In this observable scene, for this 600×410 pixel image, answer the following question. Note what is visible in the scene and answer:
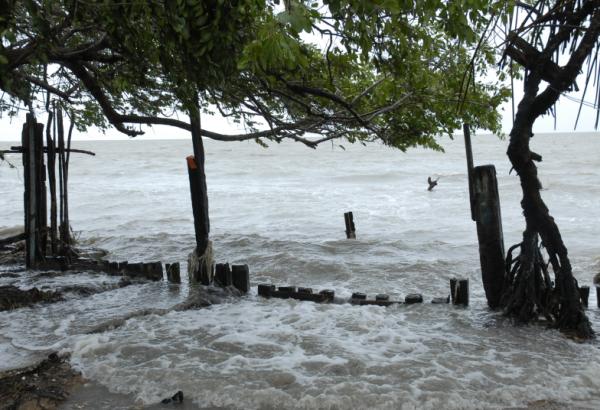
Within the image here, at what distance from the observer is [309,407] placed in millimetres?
4680

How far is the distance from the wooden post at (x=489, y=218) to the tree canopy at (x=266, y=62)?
3.94ft

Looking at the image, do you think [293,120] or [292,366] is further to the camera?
[293,120]

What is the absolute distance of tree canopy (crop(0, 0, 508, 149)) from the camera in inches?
157

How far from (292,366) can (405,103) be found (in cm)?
463

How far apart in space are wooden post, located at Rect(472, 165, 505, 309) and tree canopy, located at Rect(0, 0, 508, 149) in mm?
1202

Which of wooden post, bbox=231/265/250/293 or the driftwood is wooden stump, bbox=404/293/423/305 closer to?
wooden post, bbox=231/265/250/293

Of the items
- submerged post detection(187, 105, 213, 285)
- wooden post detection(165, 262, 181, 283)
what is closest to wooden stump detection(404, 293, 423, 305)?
submerged post detection(187, 105, 213, 285)

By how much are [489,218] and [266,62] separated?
4072 millimetres

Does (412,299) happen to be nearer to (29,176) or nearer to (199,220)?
(199,220)

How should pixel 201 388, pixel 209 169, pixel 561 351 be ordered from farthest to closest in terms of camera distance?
pixel 209 169 < pixel 561 351 < pixel 201 388

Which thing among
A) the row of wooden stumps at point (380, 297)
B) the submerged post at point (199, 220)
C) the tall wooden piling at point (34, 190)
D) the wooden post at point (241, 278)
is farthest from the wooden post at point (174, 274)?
the tall wooden piling at point (34, 190)

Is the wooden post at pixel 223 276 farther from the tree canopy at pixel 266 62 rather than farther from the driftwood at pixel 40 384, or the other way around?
the driftwood at pixel 40 384

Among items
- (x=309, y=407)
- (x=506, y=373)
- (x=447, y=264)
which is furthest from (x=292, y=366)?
(x=447, y=264)

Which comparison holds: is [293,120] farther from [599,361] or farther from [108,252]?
[108,252]
